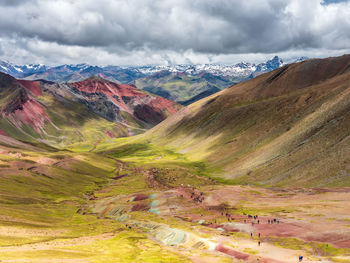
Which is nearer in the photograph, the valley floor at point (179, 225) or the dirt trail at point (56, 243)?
the dirt trail at point (56, 243)

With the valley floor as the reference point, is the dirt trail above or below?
below

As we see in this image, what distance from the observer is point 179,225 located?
123 meters

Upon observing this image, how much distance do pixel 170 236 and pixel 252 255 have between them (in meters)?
35.2

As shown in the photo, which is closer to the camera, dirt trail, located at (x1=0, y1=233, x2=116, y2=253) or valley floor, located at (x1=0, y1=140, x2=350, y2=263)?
dirt trail, located at (x1=0, y1=233, x2=116, y2=253)

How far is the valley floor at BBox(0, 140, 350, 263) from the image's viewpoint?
8544 cm

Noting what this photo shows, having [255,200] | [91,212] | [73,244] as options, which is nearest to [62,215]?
A: [91,212]

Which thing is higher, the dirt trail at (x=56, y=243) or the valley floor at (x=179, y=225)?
the valley floor at (x=179, y=225)

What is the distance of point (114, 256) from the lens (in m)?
86.2

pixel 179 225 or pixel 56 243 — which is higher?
pixel 179 225

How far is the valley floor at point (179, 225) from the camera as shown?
3364 inches

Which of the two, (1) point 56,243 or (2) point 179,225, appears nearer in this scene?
(1) point 56,243

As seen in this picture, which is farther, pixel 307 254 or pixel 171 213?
pixel 171 213

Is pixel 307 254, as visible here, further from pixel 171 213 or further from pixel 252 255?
pixel 171 213

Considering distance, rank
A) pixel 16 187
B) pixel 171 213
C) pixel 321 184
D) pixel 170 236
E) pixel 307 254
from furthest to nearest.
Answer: pixel 16 187
pixel 321 184
pixel 171 213
pixel 170 236
pixel 307 254
